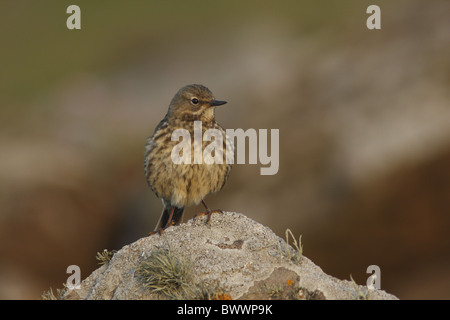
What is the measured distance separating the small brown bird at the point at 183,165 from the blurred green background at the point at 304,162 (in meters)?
5.19

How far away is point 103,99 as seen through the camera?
24.8 m

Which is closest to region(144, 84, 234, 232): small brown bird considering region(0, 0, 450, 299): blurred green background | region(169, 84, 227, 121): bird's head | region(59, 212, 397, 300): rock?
region(169, 84, 227, 121): bird's head

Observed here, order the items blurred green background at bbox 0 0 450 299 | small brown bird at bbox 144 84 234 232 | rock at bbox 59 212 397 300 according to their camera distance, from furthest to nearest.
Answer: blurred green background at bbox 0 0 450 299, small brown bird at bbox 144 84 234 232, rock at bbox 59 212 397 300

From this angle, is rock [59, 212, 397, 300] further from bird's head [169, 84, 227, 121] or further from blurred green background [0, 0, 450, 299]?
blurred green background [0, 0, 450, 299]

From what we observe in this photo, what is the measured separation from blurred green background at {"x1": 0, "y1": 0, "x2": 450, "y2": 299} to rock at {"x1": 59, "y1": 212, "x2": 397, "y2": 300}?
6.39 meters

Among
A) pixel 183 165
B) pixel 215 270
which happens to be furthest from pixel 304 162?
pixel 215 270

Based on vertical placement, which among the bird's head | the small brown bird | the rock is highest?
the bird's head

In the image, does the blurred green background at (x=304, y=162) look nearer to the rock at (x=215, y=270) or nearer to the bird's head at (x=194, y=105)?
the bird's head at (x=194, y=105)

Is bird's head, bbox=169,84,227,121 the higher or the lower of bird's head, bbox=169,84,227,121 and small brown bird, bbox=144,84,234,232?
the higher

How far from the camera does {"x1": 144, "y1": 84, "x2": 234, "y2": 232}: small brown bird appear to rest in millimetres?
8430

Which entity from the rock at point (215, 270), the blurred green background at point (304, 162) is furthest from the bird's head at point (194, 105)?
the blurred green background at point (304, 162)

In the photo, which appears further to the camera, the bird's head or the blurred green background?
the blurred green background

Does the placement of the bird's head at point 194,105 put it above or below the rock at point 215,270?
above

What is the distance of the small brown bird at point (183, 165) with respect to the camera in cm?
843
